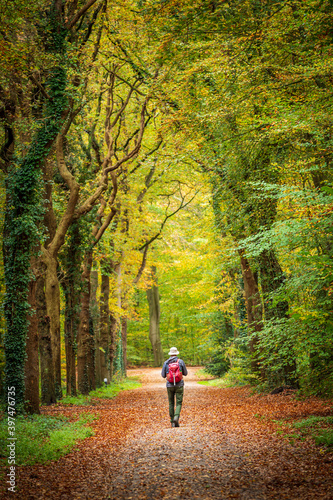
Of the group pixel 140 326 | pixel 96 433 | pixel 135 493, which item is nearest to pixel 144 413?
pixel 96 433

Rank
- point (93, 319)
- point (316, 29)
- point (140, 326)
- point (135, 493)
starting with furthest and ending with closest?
point (140, 326) < point (93, 319) < point (316, 29) < point (135, 493)

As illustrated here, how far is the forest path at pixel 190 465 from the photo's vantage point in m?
5.44

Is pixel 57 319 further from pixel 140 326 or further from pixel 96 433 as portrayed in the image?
pixel 140 326

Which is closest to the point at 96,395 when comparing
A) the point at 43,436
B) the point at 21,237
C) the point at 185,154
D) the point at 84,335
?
the point at 84,335

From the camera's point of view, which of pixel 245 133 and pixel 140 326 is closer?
pixel 245 133

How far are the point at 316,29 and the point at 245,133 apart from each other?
10.5 ft

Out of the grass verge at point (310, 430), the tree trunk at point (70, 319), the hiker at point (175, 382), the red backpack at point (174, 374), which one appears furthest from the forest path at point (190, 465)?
the tree trunk at point (70, 319)

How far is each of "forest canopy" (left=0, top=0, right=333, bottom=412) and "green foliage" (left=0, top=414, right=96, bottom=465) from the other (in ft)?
3.13

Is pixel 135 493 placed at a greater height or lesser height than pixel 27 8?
lesser

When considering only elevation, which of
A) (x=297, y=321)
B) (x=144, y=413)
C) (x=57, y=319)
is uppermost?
(x=57, y=319)

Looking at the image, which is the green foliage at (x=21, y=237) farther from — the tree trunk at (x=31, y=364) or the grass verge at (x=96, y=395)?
the grass verge at (x=96, y=395)

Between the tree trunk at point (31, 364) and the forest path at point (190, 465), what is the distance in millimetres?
1724

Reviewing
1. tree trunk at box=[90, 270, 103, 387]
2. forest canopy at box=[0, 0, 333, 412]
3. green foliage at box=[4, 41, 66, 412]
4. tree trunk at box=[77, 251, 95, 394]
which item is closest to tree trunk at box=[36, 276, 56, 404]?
forest canopy at box=[0, 0, 333, 412]

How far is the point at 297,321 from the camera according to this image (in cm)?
923
